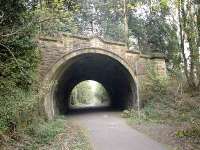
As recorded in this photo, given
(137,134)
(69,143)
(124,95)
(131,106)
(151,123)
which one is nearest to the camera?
(69,143)

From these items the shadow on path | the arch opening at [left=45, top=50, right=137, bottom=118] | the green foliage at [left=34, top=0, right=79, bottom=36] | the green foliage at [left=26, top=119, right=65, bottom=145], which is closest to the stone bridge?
the arch opening at [left=45, top=50, right=137, bottom=118]

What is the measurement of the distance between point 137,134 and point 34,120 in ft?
12.7

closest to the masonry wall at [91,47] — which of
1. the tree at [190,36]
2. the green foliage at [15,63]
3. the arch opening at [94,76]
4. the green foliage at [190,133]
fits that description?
the arch opening at [94,76]

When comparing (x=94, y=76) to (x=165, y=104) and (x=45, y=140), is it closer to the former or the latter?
(x=165, y=104)

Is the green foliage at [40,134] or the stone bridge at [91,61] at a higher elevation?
the stone bridge at [91,61]

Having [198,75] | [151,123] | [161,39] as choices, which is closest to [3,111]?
[151,123]

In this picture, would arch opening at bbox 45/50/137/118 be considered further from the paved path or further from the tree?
the paved path

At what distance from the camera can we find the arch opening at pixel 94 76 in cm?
1719

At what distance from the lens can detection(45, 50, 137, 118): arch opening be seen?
17.2 metres

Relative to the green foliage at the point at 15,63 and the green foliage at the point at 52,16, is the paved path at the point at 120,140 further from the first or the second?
the green foliage at the point at 52,16

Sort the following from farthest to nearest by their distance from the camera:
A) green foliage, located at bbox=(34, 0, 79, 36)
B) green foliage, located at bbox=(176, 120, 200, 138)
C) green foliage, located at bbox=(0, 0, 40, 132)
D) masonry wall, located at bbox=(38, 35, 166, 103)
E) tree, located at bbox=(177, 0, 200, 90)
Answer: masonry wall, located at bbox=(38, 35, 166, 103) < tree, located at bbox=(177, 0, 200, 90) < green foliage, located at bbox=(176, 120, 200, 138) < green foliage, located at bbox=(34, 0, 79, 36) < green foliage, located at bbox=(0, 0, 40, 132)

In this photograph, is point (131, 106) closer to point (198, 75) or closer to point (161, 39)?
point (198, 75)

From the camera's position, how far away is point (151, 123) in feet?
45.7

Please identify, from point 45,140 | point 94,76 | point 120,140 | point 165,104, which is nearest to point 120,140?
point 120,140
